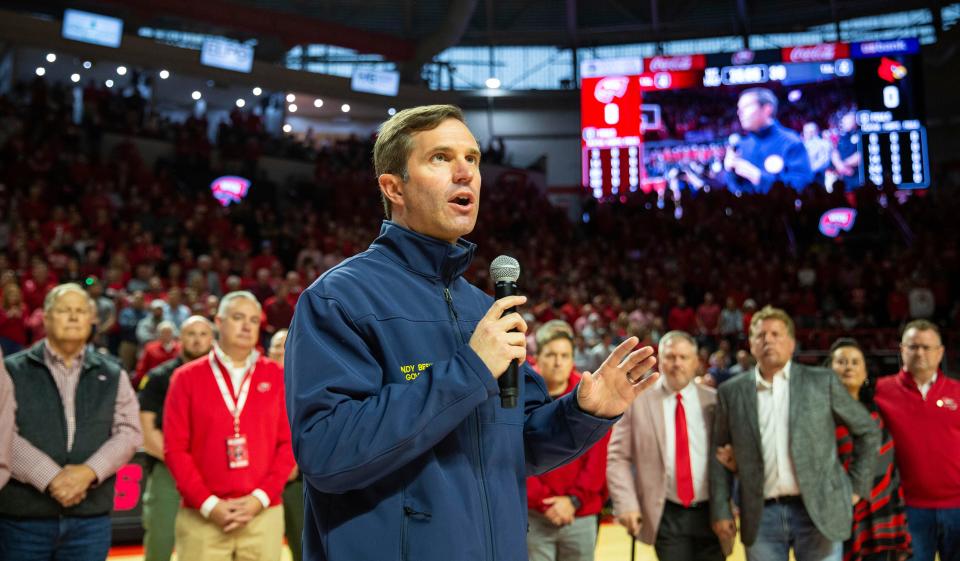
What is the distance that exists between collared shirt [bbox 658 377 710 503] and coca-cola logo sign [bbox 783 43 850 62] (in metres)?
16.6

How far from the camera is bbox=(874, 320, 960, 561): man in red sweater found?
→ 15.8ft

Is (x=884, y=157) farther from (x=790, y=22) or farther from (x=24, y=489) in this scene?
(x=24, y=489)

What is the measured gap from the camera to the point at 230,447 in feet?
14.1

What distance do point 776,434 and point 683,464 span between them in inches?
20.4

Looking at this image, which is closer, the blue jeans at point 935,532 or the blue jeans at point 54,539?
the blue jeans at point 54,539

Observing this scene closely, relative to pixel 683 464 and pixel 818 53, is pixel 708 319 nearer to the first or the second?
pixel 818 53

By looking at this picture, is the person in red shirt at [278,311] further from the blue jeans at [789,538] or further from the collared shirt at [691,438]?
the blue jeans at [789,538]

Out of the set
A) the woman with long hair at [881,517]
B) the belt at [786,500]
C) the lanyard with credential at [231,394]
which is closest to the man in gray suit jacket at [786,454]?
the belt at [786,500]

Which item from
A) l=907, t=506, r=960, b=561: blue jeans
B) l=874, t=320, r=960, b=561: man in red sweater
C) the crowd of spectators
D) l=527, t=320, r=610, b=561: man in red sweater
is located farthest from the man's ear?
the crowd of spectators

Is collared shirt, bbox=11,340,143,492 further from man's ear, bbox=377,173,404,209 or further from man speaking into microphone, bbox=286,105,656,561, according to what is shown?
man's ear, bbox=377,173,404,209

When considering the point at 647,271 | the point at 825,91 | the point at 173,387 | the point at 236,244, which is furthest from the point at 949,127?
the point at 173,387

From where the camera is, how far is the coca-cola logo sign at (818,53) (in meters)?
19.3

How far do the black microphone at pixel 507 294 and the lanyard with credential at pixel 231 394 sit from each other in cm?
273

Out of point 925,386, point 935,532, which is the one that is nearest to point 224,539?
point 935,532
